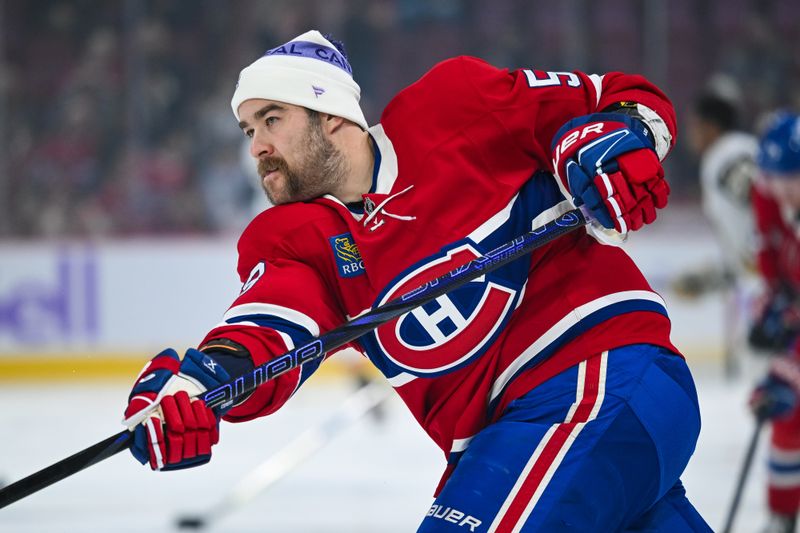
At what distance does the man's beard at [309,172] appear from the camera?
64.6 inches

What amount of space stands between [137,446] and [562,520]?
1.74 ft

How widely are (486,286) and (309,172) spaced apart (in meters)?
0.31

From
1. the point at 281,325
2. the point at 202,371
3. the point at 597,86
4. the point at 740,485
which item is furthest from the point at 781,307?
the point at 202,371

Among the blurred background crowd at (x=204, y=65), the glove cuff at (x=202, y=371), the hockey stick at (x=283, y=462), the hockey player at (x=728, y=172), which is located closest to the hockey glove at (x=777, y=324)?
the hockey player at (x=728, y=172)

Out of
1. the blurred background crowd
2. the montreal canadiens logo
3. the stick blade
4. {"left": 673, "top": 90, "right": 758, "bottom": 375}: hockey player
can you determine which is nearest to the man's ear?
the montreal canadiens logo

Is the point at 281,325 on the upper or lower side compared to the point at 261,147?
lower

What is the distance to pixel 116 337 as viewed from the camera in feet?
20.0

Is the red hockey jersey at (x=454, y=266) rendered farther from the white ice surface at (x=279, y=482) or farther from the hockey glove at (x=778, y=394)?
the white ice surface at (x=279, y=482)

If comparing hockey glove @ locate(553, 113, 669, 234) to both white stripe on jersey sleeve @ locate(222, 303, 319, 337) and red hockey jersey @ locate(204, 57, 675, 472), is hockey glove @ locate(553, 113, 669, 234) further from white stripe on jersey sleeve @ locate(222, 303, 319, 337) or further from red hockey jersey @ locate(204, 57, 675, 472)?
white stripe on jersey sleeve @ locate(222, 303, 319, 337)

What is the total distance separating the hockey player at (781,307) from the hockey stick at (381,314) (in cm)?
163

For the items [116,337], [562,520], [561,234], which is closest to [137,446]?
[562,520]

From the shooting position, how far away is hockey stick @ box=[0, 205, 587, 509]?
1416 millimetres

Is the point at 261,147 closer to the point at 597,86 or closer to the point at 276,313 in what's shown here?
the point at 276,313

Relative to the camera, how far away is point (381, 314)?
4.89 ft
